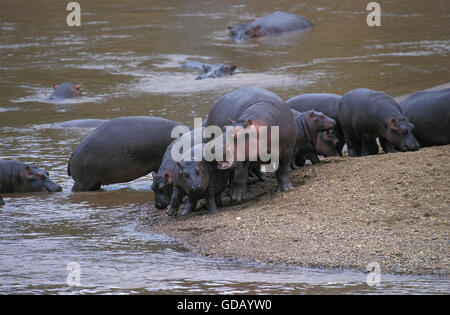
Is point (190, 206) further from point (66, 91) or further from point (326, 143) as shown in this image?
point (66, 91)

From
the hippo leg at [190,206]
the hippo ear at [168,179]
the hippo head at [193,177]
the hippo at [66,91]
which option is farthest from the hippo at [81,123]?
the hippo head at [193,177]

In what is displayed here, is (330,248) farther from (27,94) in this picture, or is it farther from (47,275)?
(27,94)

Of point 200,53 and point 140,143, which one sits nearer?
point 140,143

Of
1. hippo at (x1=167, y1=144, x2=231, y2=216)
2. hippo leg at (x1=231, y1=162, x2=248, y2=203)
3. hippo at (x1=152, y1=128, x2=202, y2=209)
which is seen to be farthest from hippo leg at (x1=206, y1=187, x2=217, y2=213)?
hippo at (x1=152, y1=128, x2=202, y2=209)

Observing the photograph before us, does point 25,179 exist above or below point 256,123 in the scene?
below

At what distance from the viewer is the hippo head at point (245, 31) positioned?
1873 centimetres

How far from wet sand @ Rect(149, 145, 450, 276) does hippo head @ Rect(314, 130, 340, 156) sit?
1076 mm

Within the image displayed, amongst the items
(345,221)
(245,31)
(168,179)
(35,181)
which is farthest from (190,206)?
(245,31)

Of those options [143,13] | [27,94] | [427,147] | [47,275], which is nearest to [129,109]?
[27,94]

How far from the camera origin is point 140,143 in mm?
7887

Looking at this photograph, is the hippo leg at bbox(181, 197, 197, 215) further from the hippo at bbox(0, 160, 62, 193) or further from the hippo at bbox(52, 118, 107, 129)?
the hippo at bbox(52, 118, 107, 129)

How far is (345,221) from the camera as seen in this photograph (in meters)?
5.71

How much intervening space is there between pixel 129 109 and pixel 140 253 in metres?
6.60

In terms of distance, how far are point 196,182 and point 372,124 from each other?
2377mm
